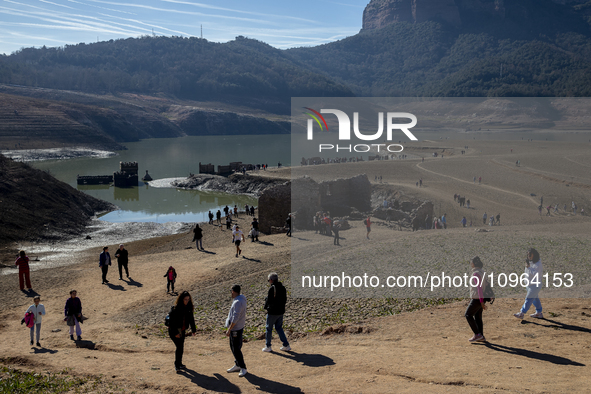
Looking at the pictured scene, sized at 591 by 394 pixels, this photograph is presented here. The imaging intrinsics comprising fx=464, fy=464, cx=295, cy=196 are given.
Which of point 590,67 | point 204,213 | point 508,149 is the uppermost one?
point 590,67

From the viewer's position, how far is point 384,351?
7.97m

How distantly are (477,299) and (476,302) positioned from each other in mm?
71

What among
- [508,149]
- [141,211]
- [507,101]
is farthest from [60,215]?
[507,101]

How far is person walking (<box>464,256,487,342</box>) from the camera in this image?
7.65 meters

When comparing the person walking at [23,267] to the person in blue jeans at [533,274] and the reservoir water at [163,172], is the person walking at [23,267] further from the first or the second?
the reservoir water at [163,172]

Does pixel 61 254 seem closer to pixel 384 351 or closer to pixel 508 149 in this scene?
pixel 384 351

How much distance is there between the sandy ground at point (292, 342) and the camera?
6703mm

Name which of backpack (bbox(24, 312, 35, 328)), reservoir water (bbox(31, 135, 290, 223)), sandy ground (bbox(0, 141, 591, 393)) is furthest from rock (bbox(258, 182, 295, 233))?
backpack (bbox(24, 312, 35, 328))

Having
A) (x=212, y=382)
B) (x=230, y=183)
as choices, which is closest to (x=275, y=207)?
(x=212, y=382)

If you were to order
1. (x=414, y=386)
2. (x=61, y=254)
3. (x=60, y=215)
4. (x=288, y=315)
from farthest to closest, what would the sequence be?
(x=60, y=215), (x=61, y=254), (x=288, y=315), (x=414, y=386)

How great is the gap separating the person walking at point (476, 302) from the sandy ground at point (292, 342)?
22cm

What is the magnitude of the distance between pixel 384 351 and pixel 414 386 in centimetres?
164

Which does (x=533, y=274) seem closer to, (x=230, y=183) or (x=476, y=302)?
(x=476, y=302)

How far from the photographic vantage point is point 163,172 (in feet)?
220
